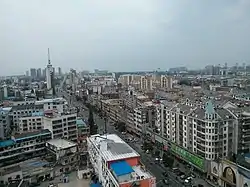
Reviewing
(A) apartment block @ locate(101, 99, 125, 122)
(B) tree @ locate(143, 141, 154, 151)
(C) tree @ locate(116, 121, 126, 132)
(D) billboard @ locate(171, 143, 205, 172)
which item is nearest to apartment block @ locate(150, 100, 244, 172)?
(D) billboard @ locate(171, 143, 205, 172)

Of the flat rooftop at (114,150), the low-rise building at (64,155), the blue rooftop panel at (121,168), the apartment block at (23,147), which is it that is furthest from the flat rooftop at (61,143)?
the blue rooftop panel at (121,168)

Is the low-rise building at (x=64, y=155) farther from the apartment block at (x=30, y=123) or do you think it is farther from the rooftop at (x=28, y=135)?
the apartment block at (x=30, y=123)

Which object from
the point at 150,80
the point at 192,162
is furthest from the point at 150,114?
the point at 150,80

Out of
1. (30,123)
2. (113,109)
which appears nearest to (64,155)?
(30,123)

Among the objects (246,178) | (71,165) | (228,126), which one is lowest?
(71,165)

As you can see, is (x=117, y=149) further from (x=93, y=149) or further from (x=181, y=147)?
(x=181, y=147)

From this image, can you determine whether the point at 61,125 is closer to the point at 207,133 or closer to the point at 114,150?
the point at 114,150

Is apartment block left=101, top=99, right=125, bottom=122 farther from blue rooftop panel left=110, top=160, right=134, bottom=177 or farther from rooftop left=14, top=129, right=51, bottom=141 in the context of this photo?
blue rooftop panel left=110, top=160, right=134, bottom=177
